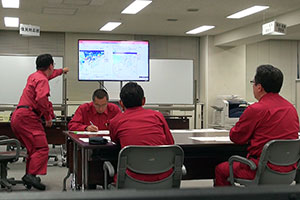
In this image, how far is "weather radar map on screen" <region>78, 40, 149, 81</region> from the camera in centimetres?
588

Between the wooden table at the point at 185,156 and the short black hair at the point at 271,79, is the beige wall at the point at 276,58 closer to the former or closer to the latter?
the wooden table at the point at 185,156

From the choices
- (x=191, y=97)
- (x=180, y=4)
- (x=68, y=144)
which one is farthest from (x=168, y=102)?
(x=68, y=144)

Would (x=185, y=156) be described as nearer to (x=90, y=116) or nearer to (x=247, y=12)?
(x=90, y=116)

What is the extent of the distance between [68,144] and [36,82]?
75 centimetres

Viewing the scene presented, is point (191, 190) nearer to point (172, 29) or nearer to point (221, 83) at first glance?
point (172, 29)

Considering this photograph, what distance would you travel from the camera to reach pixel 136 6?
7648 millimetres

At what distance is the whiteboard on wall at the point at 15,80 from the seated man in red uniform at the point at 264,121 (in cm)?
673

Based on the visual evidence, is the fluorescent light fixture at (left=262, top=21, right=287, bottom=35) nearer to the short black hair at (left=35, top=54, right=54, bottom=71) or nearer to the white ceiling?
the white ceiling

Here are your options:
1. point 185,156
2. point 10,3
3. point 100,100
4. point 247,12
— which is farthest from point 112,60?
point 247,12

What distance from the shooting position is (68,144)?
4.11 metres

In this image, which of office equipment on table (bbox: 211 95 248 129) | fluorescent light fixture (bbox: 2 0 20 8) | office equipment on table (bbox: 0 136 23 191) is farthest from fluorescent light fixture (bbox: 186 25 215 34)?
office equipment on table (bbox: 0 136 23 191)

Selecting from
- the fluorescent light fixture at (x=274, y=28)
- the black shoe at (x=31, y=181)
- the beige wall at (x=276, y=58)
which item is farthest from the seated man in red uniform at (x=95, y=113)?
the beige wall at (x=276, y=58)

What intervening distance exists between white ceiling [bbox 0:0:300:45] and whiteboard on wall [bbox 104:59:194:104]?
3.00ft

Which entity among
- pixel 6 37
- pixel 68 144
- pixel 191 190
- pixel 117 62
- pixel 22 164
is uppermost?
pixel 6 37
